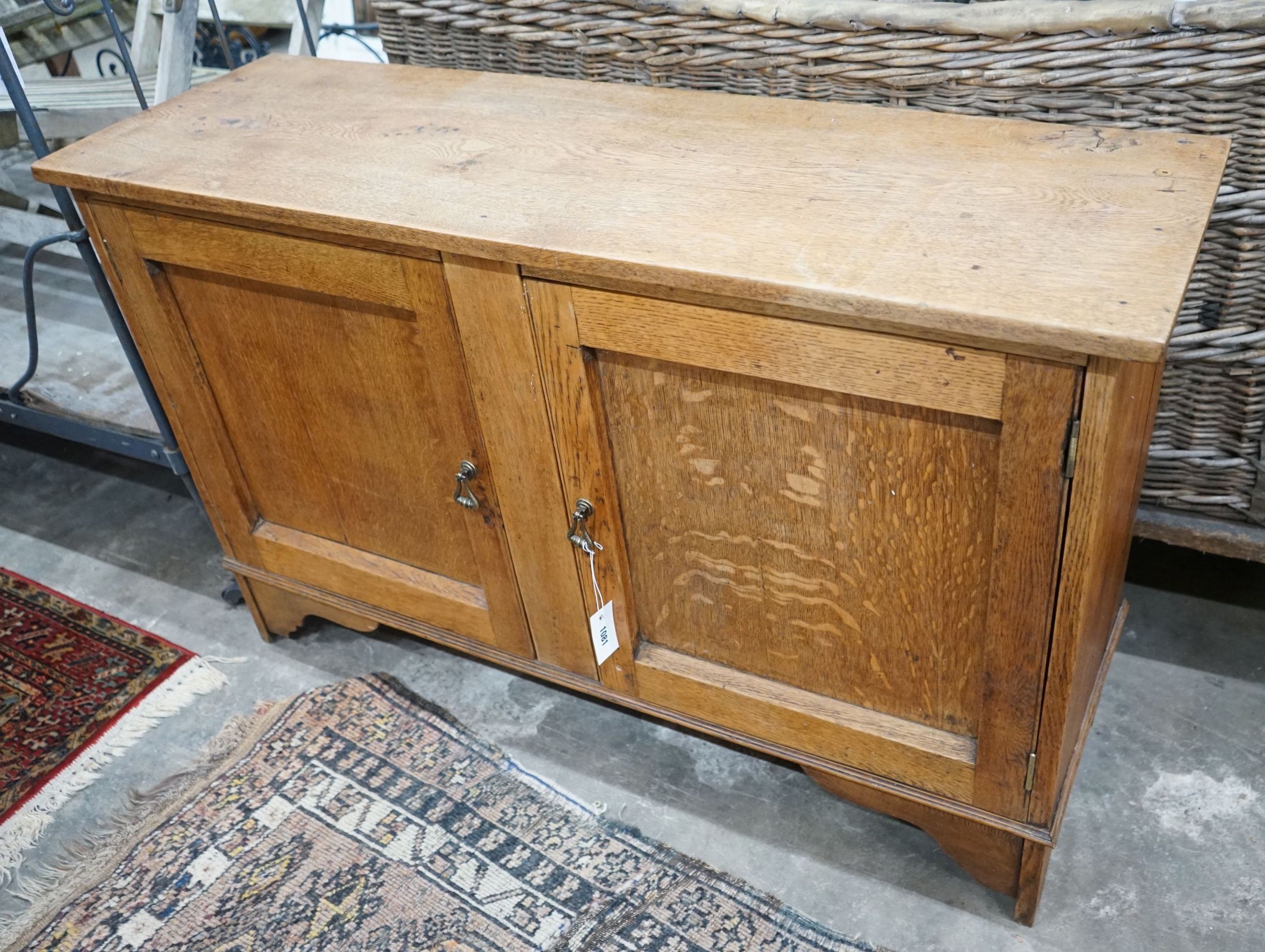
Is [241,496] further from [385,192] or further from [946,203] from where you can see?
[946,203]

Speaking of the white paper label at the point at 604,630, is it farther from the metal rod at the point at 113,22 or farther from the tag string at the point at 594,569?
the metal rod at the point at 113,22

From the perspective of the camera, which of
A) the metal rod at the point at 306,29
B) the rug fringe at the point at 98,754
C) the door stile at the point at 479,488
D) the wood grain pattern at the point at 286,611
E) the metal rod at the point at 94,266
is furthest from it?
the metal rod at the point at 306,29

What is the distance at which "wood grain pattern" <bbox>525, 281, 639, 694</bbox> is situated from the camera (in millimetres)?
1240

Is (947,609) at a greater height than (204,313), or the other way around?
(204,313)

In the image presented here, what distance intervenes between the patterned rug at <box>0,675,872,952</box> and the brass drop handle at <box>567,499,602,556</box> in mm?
468

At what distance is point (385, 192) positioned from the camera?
1306 mm

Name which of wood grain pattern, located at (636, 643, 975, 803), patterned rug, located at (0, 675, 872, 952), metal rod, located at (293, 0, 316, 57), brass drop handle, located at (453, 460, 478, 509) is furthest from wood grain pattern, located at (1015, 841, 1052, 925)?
metal rod, located at (293, 0, 316, 57)

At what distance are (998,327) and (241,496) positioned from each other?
1.23m

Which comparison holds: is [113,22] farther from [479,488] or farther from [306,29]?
[479,488]

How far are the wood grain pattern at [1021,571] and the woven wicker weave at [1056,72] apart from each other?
51 centimetres

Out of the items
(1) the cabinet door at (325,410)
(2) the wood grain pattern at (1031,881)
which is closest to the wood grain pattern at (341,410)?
(1) the cabinet door at (325,410)

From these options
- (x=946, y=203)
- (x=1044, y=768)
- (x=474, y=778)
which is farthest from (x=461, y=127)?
(x=1044, y=768)

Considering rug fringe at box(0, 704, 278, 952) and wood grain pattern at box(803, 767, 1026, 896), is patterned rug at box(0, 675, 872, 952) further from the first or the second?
wood grain pattern at box(803, 767, 1026, 896)

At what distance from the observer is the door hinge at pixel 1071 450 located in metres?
1.03
